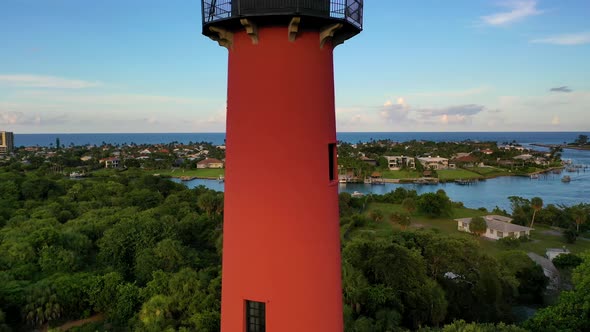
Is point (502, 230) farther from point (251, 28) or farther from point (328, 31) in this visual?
point (251, 28)

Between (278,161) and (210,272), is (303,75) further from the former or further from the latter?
(210,272)

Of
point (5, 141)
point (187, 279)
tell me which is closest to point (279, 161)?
point (187, 279)

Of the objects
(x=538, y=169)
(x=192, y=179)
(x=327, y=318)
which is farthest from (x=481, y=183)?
(x=327, y=318)

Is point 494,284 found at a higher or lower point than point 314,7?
lower

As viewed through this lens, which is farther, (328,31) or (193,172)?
(193,172)

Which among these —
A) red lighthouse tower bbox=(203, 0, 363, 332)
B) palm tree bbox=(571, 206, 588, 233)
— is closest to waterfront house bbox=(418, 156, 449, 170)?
palm tree bbox=(571, 206, 588, 233)

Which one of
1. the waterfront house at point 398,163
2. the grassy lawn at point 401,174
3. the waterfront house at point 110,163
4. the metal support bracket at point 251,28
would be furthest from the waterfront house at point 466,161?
the metal support bracket at point 251,28

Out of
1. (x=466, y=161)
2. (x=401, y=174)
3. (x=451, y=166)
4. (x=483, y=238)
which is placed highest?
(x=466, y=161)
